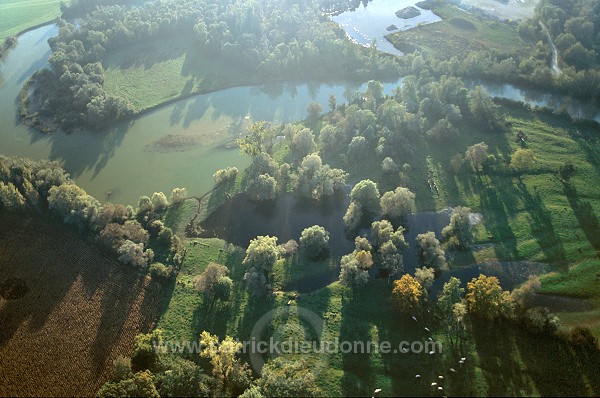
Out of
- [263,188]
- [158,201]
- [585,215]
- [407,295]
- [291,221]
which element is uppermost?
[158,201]

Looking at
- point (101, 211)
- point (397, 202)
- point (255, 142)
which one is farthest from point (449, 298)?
point (101, 211)

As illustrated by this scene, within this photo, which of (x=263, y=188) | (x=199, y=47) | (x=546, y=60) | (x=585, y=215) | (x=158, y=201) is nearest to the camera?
(x=585, y=215)

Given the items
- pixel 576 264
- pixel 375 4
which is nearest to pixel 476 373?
pixel 576 264

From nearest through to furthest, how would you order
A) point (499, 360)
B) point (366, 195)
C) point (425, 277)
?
point (499, 360) → point (425, 277) → point (366, 195)

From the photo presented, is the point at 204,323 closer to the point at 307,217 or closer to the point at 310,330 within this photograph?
the point at 310,330

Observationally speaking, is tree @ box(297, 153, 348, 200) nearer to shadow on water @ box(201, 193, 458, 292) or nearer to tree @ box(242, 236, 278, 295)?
shadow on water @ box(201, 193, 458, 292)

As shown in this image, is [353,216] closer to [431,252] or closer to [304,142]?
[431,252]
